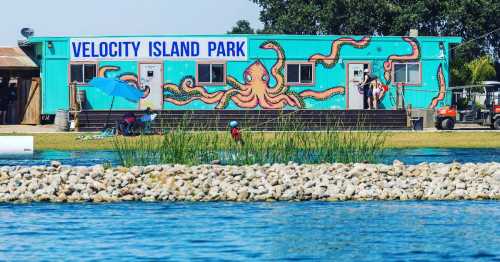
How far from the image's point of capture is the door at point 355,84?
5647 centimetres

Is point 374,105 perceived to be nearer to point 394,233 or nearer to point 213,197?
point 213,197

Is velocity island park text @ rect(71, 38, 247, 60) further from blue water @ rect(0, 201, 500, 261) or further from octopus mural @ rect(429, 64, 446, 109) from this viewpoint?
blue water @ rect(0, 201, 500, 261)

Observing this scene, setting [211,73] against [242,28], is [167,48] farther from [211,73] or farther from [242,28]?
[242,28]

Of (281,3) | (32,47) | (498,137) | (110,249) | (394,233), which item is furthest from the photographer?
(281,3)

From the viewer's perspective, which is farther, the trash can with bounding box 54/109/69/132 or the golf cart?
the golf cart

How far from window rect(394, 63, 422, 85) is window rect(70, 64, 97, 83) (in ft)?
41.5

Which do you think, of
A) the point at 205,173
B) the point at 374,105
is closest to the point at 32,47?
the point at 374,105

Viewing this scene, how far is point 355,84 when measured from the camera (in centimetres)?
5659

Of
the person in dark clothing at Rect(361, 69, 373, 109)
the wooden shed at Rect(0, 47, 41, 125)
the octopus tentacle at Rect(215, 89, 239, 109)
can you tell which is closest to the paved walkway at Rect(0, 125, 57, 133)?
the wooden shed at Rect(0, 47, 41, 125)

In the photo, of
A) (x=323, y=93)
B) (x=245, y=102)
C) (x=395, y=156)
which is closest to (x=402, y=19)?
(x=323, y=93)

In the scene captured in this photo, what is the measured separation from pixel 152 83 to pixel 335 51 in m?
7.72

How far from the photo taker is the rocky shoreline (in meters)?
28.0

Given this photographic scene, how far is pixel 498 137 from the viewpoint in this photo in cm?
4966

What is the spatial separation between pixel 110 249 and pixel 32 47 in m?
39.9
